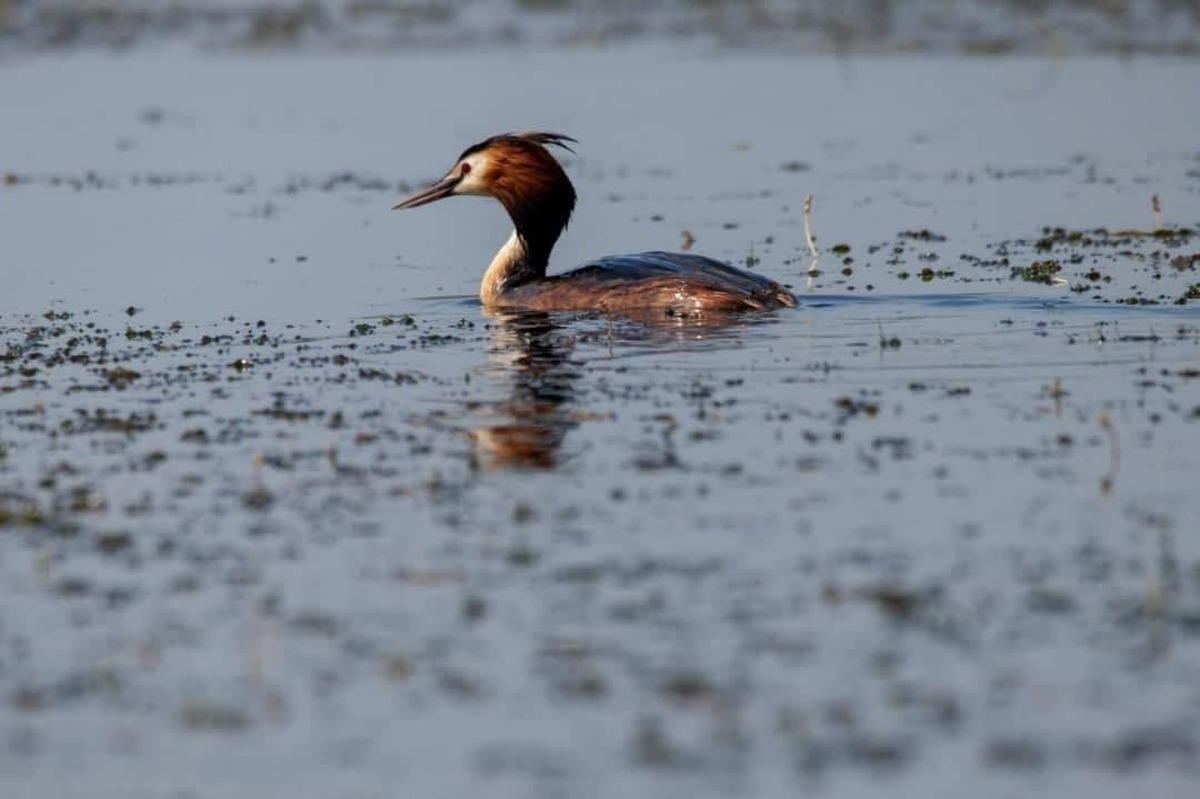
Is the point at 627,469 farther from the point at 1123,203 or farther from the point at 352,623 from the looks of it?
the point at 1123,203

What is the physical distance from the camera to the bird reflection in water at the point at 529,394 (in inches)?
414

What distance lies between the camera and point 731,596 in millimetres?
8117

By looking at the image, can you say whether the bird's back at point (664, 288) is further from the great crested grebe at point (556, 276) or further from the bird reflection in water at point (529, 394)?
the bird reflection in water at point (529, 394)

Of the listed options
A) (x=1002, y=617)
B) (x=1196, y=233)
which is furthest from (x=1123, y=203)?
(x=1002, y=617)

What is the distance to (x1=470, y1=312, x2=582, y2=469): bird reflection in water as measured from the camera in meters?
10.5

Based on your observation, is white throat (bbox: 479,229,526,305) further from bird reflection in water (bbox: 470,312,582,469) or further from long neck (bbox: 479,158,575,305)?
bird reflection in water (bbox: 470,312,582,469)

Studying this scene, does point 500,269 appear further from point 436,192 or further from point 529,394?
point 529,394

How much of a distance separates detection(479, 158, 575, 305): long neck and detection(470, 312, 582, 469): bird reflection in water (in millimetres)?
687

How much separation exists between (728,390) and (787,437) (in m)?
1.23

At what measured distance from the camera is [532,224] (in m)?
16.0

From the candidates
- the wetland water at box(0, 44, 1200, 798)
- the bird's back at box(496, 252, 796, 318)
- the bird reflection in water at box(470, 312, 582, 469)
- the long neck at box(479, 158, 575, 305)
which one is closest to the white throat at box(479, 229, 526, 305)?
the long neck at box(479, 158, 575, 305)

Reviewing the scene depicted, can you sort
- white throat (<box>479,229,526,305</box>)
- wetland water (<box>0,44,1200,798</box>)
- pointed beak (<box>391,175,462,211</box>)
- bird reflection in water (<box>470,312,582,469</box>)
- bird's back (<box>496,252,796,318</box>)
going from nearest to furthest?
wetland water (<box>0,44,1200,798</box>)
bird reflection in water (<box>470,312,582,469</box>)
bird's back (<box>496,252,796,318</box>)
white throat (<box>479,229,526,305</box>)
pointed beak (<box>391,175,462,211</box>)

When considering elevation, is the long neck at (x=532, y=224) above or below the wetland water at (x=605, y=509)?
above

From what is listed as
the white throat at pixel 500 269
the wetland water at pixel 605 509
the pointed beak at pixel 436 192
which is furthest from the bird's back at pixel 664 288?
the pointed beak at pixel 436 192
